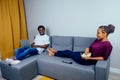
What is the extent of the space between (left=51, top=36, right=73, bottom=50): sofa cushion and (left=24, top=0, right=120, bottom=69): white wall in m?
0.24

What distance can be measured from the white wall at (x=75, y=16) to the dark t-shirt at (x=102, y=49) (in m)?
0.57

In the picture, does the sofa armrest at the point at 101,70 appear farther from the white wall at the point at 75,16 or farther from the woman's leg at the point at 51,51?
the woman's leg at the point at 51,51

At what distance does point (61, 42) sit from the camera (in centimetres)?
308

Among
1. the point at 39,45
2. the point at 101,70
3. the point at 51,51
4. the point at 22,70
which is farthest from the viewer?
the point at 39,45

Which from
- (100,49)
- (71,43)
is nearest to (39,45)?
(71,43)

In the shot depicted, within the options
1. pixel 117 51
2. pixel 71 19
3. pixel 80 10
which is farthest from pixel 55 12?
pixel 117 51

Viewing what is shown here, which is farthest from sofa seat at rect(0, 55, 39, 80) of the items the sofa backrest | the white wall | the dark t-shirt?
the dark t-shirt

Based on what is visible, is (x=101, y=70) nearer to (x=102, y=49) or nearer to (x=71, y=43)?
(x=102, y=49)

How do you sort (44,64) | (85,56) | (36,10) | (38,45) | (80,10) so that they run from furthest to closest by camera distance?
(36,10), (38,45), (80,10), (44,64), (85,56)

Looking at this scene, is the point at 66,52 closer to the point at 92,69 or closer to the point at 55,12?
the point at 92,69

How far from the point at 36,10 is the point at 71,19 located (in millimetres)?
1137

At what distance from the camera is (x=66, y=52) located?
2.74 metres

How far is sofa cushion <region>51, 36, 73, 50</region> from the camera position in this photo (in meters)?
2.99

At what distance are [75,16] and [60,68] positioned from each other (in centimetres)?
129
